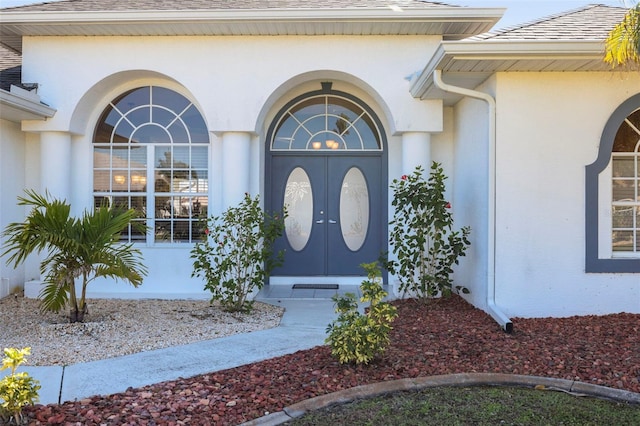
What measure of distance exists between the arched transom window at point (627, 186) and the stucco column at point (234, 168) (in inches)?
202

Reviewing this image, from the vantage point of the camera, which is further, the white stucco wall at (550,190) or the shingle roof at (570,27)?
the white stucco wall at (550,190)

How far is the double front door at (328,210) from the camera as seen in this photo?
923 cm

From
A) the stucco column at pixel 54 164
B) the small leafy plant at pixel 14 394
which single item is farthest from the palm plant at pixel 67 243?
the small leafy plant at pixel 14 394

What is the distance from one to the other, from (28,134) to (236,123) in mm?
3618

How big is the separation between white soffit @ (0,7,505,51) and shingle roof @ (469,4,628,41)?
2.98 feet

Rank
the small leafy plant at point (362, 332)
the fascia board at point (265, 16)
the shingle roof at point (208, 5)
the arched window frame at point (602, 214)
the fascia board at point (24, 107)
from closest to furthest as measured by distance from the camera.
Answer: the small leafy plant at point (362, 332)
the arched window frame at point (602, 214)
the fascia board at point (24, 107)
the fascia board at point (265, 16)
the shingle roof at point (208, 5)

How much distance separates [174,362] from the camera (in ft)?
16.3

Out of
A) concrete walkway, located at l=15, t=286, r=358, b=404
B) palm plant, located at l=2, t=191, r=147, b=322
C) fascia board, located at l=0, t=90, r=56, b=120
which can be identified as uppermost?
fascia board, located at l=0, t=90, r=56, b=120

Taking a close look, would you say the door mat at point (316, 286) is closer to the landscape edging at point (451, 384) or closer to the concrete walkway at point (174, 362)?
the concrete walkway at point (174, 362)

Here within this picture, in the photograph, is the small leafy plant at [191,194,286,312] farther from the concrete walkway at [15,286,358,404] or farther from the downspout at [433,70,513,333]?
the downspout at [433,70,513,333]

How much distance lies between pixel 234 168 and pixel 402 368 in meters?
4.56

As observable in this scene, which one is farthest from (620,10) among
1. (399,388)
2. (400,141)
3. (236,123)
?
(399,388)

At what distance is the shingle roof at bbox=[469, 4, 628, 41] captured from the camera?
609cm

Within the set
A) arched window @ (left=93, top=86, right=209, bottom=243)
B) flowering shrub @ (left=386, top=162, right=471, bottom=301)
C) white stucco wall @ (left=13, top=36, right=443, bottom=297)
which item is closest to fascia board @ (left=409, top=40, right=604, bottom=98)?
flowering shrub @ (left=386, top=162, right=471, bottom=301)
